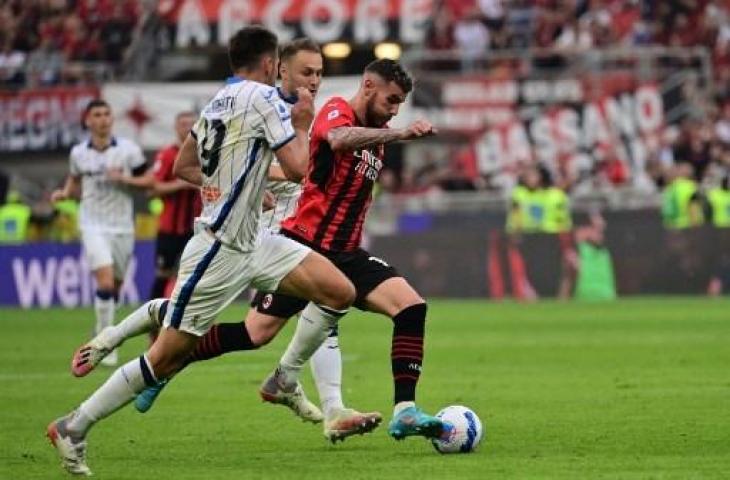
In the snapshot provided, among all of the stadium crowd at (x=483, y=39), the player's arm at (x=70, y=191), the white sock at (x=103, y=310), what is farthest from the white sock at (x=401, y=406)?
the stadium crowd at (x=483, y=39)

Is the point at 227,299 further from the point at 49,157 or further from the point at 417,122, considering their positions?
the point at 49,157

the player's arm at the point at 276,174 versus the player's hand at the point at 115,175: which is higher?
the player's arm at the point at 276,174

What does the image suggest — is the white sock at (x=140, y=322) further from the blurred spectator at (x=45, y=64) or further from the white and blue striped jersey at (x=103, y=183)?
the blurred spectator at (x=45, y=64)

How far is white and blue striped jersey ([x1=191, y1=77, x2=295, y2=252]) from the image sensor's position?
8867mm

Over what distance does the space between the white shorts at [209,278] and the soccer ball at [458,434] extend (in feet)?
3.88

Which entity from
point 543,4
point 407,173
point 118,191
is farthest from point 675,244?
point 118,191

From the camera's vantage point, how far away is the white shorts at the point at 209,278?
29.1 ft

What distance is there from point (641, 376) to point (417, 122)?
5.51m

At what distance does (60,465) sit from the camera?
9109 mm

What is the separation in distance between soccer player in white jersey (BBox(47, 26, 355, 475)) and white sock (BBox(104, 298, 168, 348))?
115cm

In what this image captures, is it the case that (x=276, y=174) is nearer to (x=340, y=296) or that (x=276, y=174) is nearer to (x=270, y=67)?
(x=340, y=296)

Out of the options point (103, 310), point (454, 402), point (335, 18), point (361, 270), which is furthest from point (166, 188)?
point (335, 18)

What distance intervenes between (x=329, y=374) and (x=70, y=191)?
7259mm

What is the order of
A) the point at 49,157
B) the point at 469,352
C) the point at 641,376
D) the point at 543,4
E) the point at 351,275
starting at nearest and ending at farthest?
the point at 351,275, the point at 641,376, the point at 469,352, the point at 49,157, the point at 543,4
